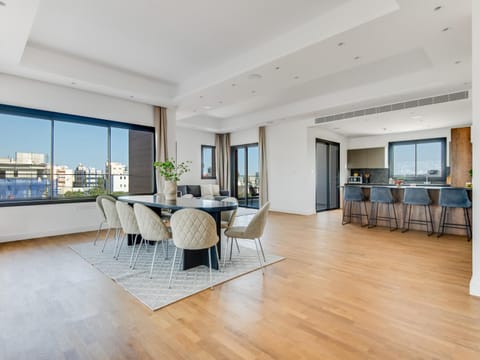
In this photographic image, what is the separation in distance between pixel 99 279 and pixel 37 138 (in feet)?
12.4

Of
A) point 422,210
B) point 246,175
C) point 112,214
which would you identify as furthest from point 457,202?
point 246,175

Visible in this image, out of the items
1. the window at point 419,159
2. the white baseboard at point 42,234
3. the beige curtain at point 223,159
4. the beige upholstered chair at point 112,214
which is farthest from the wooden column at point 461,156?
the white baseboard at point 42,234

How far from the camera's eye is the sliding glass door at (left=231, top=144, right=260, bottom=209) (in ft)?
31.0

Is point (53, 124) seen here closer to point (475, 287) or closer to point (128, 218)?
point (128, 218)

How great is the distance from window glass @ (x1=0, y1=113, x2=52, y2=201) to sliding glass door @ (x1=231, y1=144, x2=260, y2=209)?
600cm

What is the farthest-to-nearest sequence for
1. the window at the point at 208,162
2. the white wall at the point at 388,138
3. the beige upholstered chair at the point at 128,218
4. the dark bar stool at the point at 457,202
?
the window at the point at 208,162 → the white wall at the point at 388,138 → the dark bar stool at the point at 457,202 → the beige upholstered chair at the point at 128,218

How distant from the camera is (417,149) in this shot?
28.8 ft

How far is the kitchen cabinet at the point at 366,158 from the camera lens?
370 inches

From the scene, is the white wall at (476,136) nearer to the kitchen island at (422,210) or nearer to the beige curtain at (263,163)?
the kitchen island at (422,210)

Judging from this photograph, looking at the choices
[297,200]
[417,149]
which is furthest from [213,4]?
[417,149]

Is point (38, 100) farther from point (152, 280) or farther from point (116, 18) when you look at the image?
point (152, 280)

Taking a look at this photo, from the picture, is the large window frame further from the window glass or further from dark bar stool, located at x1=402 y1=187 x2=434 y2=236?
dark bar stool, located at x1=402 y1=187 x2=434 y2=236

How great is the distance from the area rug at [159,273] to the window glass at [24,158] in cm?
180

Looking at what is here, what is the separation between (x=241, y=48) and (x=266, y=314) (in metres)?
3.96
